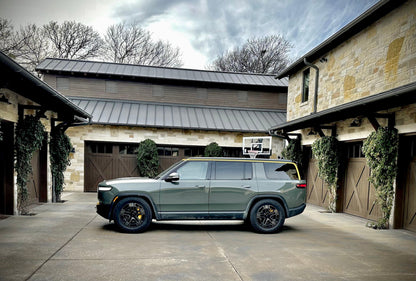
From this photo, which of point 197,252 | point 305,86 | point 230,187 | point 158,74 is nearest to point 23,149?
point 230,187

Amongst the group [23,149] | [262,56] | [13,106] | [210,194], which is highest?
[262,56]

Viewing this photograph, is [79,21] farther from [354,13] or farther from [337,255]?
[337,255]

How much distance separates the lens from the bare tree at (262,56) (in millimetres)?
30500

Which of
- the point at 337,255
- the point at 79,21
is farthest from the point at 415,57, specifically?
the point at 79,21

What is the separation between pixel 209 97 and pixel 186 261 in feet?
46.4

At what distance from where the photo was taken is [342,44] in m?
11.1

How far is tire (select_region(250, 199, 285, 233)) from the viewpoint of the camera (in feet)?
23.5

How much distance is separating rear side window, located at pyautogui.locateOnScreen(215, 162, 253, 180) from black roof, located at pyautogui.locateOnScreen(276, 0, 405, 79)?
6.26 metres

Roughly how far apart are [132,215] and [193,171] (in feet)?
5.65

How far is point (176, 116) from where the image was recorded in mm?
16375

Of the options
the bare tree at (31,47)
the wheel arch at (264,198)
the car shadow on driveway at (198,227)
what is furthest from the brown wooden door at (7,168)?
the bare tree at (31,47)

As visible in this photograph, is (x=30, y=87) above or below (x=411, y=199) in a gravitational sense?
above

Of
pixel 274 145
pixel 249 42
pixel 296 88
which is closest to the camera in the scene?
pixel 296 88

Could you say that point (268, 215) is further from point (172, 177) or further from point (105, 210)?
point (105, 210)
